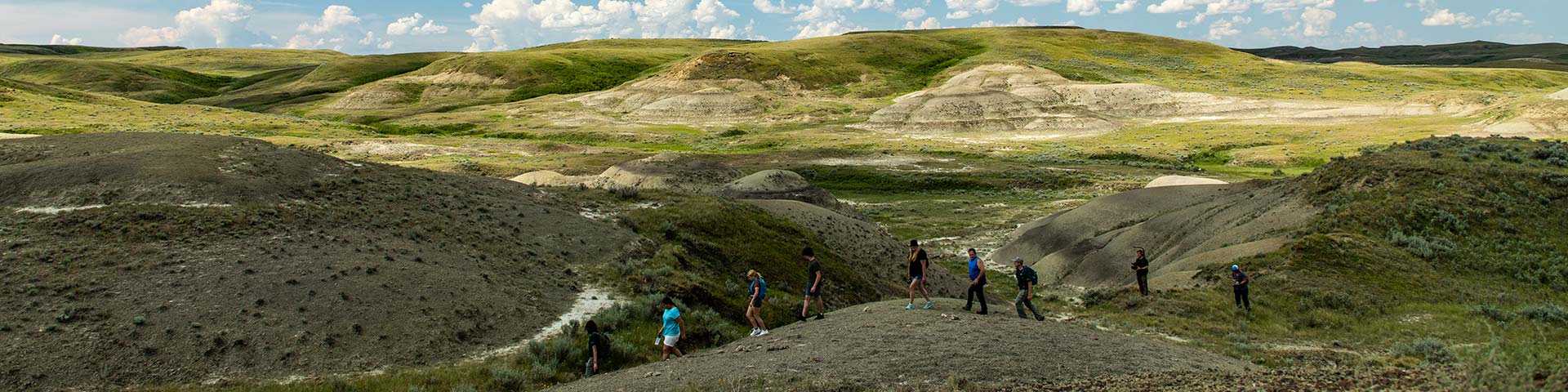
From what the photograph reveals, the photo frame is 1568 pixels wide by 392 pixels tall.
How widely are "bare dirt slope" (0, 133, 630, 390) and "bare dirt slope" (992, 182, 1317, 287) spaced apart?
758 inches

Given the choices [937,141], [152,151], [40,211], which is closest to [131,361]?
[40,211]

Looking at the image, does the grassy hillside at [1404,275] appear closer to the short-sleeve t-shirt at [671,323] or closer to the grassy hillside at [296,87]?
the short-sleeve t-shirt at [671,323]

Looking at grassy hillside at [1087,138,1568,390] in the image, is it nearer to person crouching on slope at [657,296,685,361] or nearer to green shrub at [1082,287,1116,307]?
green shrub at [1082,287,1116,307]

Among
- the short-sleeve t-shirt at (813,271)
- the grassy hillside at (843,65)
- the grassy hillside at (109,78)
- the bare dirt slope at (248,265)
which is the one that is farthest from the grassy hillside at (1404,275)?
the grassy hillside at (109,78)

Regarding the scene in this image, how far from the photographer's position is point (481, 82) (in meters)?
164

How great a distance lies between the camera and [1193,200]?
40.6m

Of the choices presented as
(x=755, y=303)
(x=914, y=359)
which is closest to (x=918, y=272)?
(x=755, y=303)

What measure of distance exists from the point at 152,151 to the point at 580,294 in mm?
17891

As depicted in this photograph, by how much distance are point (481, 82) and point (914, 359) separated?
542 ft

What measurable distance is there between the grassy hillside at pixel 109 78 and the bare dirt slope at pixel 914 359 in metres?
187

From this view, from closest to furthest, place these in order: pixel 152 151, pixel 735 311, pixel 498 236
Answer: pixel 735 311
pixel 498 236
pixel 152 151

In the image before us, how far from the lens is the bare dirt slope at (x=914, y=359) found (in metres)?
12.5

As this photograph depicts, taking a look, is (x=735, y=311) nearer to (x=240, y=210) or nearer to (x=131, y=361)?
(x=131, y=361)

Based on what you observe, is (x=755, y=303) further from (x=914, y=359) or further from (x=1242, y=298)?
(x=1242, y=298)
